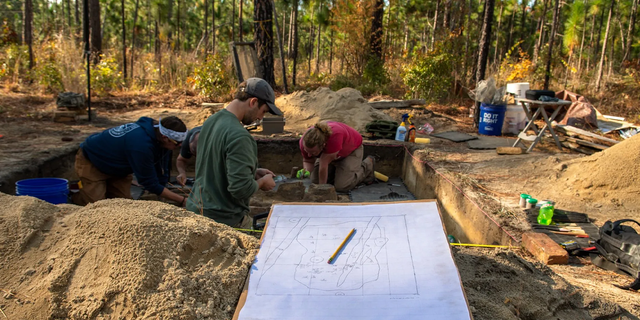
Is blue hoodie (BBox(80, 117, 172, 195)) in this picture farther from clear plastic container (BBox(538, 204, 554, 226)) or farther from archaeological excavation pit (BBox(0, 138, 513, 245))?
clear plastic container (BBox(538, 204, 554, 226))

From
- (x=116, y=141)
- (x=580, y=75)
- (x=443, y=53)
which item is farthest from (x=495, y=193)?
(x=580, y=75)

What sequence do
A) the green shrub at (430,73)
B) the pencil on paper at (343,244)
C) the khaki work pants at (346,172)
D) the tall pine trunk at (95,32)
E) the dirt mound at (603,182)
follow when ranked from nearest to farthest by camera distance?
the pencil on paper at (343,244) < the dirt mound at (603,182) < the khaki work pants at (346,172) < the green shrub at (430,73) < the tall pine trunk at (95,32)

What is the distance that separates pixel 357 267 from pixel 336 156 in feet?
14.7

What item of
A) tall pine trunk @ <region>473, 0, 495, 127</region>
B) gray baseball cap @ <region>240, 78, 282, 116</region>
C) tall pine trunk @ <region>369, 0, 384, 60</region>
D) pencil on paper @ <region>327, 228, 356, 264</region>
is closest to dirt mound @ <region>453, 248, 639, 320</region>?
pencil on paper @ <region>327, 228, 356, 264</region>

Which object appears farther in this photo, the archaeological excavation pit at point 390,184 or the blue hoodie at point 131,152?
the archaeological excavation pit at point 390,184

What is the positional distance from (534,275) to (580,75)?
20334 mm

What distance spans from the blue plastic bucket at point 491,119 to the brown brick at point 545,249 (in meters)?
6.26

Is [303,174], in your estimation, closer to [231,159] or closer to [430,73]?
[231,159]

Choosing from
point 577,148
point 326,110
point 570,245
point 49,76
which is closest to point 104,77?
point 49,76

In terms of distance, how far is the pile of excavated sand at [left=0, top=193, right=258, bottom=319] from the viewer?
5.53ft

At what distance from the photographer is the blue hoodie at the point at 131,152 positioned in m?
4.11

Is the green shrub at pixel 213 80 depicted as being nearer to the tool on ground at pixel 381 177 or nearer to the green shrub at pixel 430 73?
the green shrub at pixel 430 73

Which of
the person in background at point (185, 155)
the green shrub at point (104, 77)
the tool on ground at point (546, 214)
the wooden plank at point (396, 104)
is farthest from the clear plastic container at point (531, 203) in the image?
the green shrub at point (104, 77)

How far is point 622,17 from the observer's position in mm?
31688
